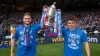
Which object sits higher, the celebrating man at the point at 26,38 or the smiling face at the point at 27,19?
the smiling face at the point at 27,19

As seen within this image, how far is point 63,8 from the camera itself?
2041 inches

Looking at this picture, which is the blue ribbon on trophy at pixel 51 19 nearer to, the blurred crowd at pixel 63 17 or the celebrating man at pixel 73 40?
the celebrating man at pixel 73 40

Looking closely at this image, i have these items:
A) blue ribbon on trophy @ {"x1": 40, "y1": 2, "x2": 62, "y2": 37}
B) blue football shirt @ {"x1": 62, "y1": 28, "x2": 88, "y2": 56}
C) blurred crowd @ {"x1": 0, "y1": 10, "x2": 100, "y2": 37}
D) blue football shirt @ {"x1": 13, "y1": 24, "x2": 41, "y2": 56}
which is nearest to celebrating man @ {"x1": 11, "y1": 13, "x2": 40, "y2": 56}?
blue football shirt @ {"x1": 13, "y1": 24, "x2": 41, "y2": 56}

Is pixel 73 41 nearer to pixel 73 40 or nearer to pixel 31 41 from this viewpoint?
pixel 73 40

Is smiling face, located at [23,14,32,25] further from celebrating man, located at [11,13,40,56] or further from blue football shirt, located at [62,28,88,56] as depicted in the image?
blue football shirt, located at [62,28,88,56]

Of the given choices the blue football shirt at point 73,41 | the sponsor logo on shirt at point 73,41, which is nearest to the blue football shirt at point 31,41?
the blue football shirt at point 73,41

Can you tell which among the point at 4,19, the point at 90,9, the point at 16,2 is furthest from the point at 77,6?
the point at 4,19

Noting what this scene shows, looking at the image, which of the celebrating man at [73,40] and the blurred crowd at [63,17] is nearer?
the celebrating man at [73,40]

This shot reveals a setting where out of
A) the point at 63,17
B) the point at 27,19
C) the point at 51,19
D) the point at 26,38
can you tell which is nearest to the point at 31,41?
the point at 26,38

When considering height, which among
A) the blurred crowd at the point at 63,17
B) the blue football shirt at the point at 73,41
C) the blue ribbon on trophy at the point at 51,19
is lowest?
the blue football shirt at the point at 73,41

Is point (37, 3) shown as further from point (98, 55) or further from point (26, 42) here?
point (26, 42)

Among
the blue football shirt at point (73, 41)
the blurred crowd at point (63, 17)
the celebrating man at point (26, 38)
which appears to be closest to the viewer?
the celebrating man at point (26, 38)

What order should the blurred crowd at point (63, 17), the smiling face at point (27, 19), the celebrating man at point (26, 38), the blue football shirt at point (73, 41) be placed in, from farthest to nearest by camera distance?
the blurred crowd at point (63, 17), the blue football shirt at point (73, 41), the celebrating man at point (26, 38), the smiling face at point (27, 19)

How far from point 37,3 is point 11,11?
5243 mm
